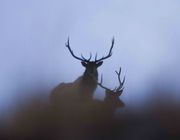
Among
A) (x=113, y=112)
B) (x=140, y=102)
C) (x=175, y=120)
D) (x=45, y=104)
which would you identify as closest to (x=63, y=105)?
(x=45, y=104)

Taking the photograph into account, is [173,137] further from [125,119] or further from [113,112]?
[113,112]

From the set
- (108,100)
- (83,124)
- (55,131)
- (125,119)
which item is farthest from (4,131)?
(108,100)

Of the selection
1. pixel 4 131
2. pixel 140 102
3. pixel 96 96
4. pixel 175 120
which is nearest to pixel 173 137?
pixel 175 120

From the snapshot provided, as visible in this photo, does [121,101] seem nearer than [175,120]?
No

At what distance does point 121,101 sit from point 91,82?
1.46 metres

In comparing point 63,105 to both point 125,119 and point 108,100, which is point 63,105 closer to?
point 108,100

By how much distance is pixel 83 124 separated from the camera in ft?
44.1

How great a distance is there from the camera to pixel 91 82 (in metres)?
16.9

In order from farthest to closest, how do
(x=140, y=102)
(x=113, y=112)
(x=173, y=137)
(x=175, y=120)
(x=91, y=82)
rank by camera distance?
(x=91, y=82) < (x=113, y=112) < (x=140, y=102) < (x=175, y=120) < (x=173, y=137)

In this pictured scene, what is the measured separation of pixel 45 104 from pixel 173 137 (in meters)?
5.06

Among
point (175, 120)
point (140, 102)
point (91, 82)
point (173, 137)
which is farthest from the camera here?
point (91, 82)

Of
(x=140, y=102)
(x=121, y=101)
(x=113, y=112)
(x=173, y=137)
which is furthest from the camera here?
(x=121, y=101)

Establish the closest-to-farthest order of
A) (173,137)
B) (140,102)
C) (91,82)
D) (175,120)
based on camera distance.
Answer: (173,137), (175,120), (140,102), (91,82)

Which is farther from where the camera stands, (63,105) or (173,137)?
(63,105)
